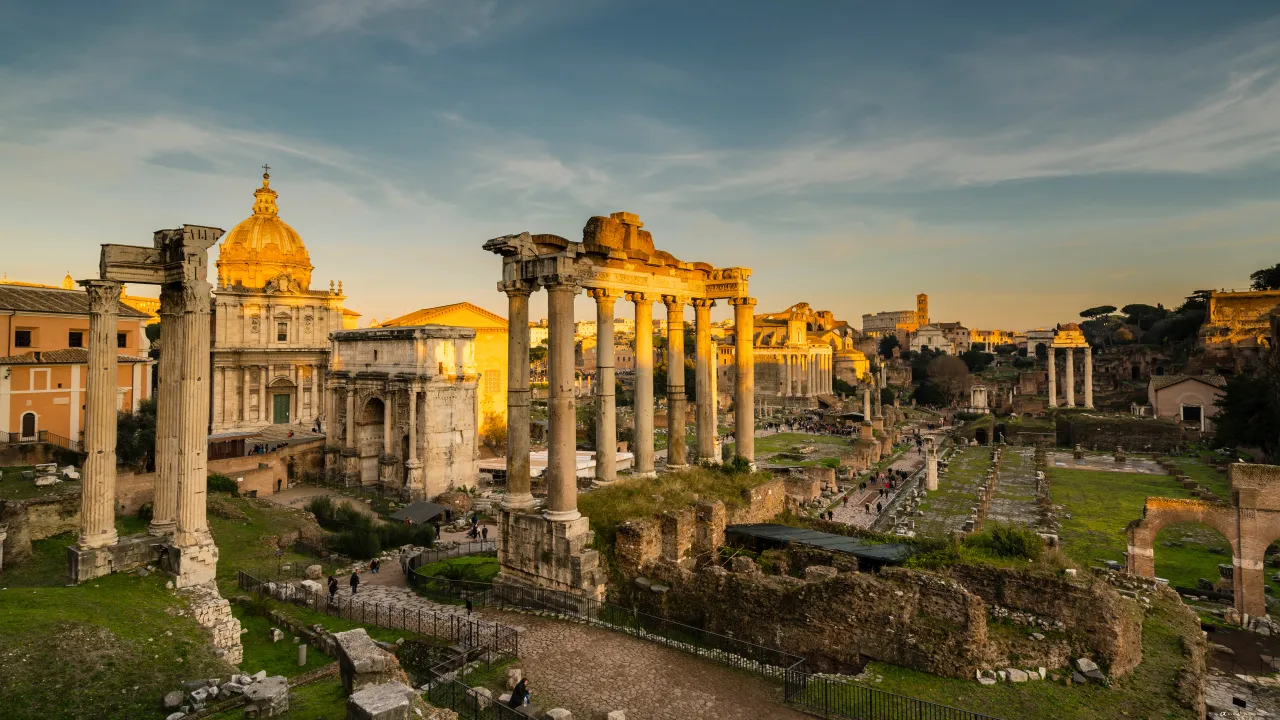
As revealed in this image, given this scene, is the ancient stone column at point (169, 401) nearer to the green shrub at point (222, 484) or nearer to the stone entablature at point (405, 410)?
the green shrub at point (222, 484)

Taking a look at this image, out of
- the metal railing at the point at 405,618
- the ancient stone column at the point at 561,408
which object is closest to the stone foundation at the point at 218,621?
the metal railing at the point at 405,618

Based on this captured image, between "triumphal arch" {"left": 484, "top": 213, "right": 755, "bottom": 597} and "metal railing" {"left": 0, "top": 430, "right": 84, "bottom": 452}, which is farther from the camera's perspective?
"metal railing" {"left": 0, "top": 430, "right": 84, "bottom": 452}

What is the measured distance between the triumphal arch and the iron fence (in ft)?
15.0

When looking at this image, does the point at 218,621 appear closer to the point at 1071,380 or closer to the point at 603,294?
the point at 603,294

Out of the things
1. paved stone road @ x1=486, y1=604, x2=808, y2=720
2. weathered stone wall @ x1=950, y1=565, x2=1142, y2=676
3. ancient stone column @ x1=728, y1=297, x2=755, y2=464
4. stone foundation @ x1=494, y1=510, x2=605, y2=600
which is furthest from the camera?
ancient stone column @ x1=728, y1=297, x2=755, y2=464

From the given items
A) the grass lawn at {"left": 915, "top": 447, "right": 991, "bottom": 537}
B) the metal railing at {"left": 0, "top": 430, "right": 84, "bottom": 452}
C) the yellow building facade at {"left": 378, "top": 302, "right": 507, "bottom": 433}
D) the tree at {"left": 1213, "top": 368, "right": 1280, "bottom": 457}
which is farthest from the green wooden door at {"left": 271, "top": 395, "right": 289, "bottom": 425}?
the tree at {"left": 1213, "top": 368, "right": 1280, "bottom": 457}

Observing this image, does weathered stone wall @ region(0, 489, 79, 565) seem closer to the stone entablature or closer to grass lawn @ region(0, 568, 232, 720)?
grass lawn @ region(0, 568, 232, 720)

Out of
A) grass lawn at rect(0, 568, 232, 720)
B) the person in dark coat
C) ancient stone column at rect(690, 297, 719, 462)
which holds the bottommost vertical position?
the person in dark coat

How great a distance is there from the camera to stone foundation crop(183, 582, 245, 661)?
10.9 meters

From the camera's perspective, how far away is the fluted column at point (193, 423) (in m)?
12.1

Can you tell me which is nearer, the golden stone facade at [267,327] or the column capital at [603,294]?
the column capital at [603,294]

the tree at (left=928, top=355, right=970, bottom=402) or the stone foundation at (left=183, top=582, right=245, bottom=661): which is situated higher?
the tree at (left=928, top=355, right=970, bottom=402)

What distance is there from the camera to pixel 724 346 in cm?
9681

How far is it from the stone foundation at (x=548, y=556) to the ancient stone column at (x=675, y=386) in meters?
4.48
